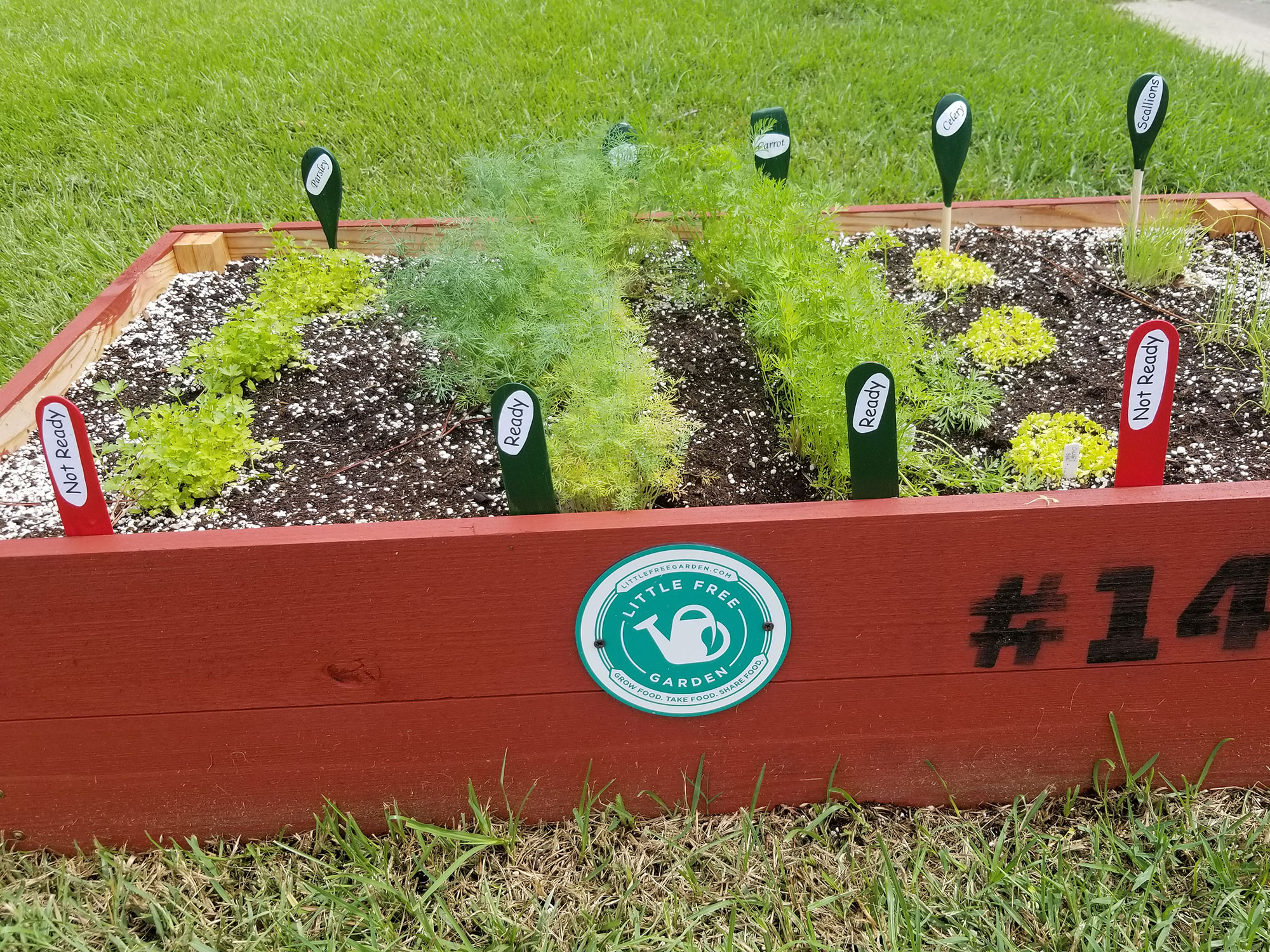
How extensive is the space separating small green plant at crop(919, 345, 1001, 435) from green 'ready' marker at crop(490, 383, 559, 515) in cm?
78

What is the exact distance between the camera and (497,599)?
1354mm

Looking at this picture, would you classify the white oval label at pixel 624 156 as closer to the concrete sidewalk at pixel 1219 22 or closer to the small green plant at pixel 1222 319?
the small green plant at pixel 1222 319

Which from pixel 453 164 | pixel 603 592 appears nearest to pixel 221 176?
pixel 453 164

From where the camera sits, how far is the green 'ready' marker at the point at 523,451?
48.1 inches

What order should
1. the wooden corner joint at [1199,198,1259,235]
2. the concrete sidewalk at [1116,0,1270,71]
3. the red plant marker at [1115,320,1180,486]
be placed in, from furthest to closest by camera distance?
A: 1. the concrete sidewalk at [1116,0,1270,71]
2. the wooden corner joint at [1199,198,1259,235]
3. the red plant marker at [1115,320,1180,486]

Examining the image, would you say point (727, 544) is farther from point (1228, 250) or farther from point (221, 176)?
point (221, 176)

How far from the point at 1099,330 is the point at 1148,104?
0.49 m

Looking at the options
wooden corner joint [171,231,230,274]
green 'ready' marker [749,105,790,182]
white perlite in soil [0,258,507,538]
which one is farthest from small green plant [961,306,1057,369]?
wooden corner joint [171,231,230,274]

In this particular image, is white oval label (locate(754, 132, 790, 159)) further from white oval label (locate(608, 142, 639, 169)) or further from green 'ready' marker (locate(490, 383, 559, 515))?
green 'ready' marker (locate(490, 383, 559, 515))

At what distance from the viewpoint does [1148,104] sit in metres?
1.97

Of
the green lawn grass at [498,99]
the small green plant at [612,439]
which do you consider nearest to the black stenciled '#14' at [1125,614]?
the small green plant at [612,439]

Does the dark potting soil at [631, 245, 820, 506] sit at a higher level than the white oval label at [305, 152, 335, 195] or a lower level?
lower

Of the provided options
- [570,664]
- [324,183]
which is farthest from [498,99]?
[570,664]

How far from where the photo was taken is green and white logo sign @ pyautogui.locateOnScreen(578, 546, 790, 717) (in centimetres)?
133
